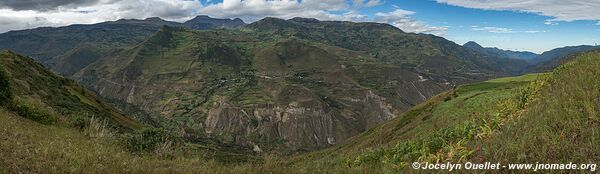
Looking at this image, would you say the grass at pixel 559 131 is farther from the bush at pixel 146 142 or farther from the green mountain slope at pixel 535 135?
the bush at pixel 146 142

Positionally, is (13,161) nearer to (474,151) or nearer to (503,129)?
(474,151)

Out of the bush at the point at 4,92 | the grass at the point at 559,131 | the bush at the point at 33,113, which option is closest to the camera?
the grass at the point at 559,131

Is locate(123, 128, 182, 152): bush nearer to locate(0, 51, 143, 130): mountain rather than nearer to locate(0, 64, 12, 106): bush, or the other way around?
locate(0, 51, 143, 130): mountain

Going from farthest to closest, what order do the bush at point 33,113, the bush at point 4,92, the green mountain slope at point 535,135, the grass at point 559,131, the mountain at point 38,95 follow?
1. the bush at point 4,92
2. the mountain at point 38,95
3. the bush at point 33,113
4. the green mountain slope at point 535,135
5. the grass at point 559,131

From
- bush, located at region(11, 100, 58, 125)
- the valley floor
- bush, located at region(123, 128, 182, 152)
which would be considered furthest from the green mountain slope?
bush, located at region(11, 100, 58, 125)

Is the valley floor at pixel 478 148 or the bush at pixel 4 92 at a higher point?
the valley floor at pixel 478 148

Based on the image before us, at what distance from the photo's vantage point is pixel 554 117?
8.99 meters

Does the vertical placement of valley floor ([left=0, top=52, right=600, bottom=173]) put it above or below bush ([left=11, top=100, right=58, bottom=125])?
above

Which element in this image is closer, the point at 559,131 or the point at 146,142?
the point at 559,131

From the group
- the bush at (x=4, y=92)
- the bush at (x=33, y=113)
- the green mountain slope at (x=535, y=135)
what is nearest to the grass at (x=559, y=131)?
the green mountain slope at (x=535, y=135)

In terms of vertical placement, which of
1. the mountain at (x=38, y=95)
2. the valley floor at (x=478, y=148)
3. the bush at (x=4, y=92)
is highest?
the valley floor at (x=478, y=148)

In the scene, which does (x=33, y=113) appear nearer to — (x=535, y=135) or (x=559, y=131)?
(x=535, y=135)

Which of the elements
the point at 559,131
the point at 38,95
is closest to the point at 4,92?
the point at 559,131

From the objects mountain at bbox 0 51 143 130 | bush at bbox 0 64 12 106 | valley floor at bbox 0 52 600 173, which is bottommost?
mountain at bbox 0 51 143 130
